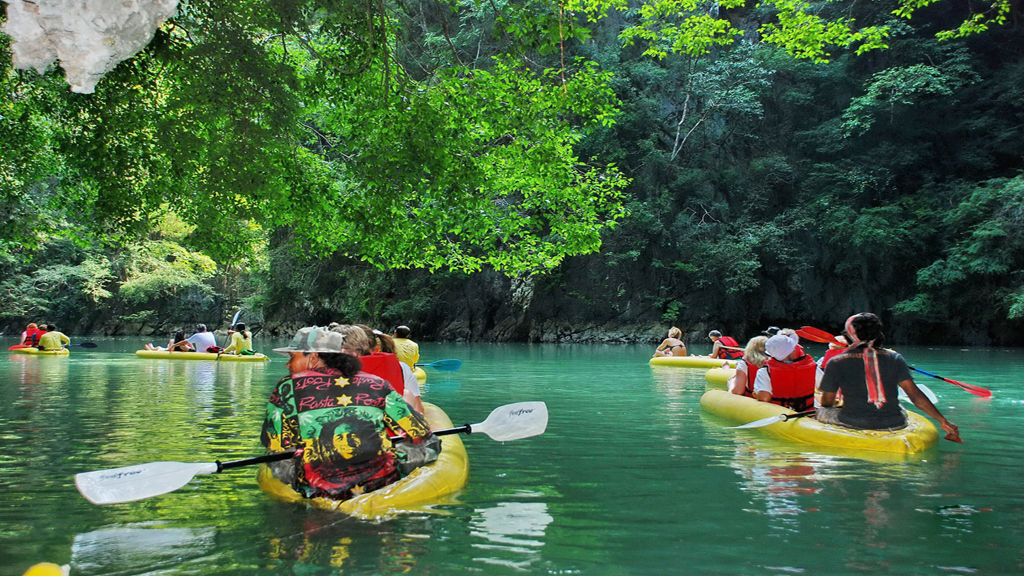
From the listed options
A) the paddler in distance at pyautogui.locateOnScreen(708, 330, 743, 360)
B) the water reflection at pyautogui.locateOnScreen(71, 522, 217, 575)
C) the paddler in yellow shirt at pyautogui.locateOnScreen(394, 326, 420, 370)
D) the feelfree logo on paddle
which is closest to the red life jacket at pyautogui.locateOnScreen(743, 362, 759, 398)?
the paddler in yellow shirt at pyautogui.locateOnScreen(394, 326, 420, 370)

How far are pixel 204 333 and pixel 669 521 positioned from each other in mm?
15005

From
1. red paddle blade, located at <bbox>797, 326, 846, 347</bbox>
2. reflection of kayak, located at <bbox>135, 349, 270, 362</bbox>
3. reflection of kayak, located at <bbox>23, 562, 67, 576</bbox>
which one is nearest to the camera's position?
reflection of kayak, located at <bbox>23, 562, 67, 576</bbox>

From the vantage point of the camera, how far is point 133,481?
12.0 feet

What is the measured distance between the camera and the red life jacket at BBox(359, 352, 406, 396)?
5.57 metres

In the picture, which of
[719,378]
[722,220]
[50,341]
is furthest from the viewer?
[722,220]

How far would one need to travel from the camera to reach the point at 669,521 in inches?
149

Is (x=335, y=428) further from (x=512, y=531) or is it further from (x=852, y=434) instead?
(x=852, y=434)

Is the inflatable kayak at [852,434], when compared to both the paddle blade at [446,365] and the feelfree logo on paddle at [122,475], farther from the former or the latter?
the paddle blade at [446,365]

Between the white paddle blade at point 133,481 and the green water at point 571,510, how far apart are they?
0.54 feet

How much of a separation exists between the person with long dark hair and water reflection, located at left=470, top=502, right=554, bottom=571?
9.26 ft

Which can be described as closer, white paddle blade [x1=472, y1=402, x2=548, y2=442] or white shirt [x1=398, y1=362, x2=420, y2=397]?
white paddle blade [x1=472, y1=402, x2=548, y2=442]

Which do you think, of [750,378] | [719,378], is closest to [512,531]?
[750,378]

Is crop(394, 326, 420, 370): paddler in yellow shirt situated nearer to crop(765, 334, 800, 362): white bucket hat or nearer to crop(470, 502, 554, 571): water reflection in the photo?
crop(765, 334, 800, 362): white bucket hat

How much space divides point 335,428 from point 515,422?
1.72m
